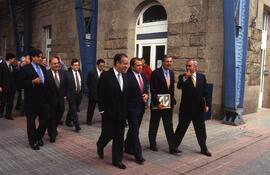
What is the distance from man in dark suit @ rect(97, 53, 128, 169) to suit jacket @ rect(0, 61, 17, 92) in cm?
470

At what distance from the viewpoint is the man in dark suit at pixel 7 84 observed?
876 centimetres

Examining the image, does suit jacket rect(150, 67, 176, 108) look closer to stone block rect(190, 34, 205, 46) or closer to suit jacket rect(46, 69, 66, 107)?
suit jacket rect(46, 69, 66, 107)

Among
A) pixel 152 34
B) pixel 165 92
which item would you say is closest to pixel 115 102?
pixel 165 92

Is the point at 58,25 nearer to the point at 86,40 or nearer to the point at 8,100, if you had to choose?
the point at 86,40

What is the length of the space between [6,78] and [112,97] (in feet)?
16.4

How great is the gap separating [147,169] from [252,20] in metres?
6.94

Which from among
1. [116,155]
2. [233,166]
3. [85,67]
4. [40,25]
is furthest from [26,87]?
[40,25]

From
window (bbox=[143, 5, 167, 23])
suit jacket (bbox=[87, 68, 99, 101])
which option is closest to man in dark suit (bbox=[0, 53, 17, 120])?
suit jacket (bbox=[87, 68, 99, 101])

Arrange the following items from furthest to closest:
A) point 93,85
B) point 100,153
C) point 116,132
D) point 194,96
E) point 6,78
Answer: point 6,78 → point 93,85 → point 194,96 → point 100,153 → point 116,132

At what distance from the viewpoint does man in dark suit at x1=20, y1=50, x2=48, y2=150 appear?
232 inches

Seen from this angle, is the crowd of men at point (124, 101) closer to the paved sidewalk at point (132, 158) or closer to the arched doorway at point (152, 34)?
the paved sidewalk at point (132, 158)

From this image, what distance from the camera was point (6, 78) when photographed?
8844 mm

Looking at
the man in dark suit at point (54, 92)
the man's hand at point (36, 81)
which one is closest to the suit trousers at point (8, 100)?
the man in dark suit at point (54, 92)

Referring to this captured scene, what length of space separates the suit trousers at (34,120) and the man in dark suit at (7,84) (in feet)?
10.4
